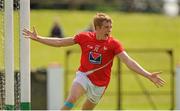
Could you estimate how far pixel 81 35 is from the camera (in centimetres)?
1048

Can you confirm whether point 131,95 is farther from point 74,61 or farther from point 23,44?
point 23,44

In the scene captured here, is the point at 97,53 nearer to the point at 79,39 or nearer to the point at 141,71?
the point at 79,39

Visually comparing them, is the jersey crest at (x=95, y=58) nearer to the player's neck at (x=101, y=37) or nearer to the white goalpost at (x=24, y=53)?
the player's neck at (x=101, y=37)

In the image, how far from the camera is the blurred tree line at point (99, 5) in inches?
1697

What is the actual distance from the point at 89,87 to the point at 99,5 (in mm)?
32779

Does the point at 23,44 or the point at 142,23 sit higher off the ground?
the point at 23,44

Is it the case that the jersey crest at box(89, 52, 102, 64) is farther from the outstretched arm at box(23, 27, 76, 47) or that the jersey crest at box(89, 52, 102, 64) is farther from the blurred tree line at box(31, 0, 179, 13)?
the blurred tree line at box(31, 0, 179, 13)

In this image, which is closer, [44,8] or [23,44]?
[23,44]

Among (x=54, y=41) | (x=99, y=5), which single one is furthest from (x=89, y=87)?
(x=99, y=5)

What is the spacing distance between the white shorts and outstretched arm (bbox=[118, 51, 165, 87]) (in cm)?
59

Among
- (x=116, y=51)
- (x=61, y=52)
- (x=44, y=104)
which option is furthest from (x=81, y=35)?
(x=61, y=52)

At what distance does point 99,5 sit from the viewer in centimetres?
4312

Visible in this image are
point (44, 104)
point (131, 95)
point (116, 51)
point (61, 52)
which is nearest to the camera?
point (116, 51)

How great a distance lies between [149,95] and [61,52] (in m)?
12.2
